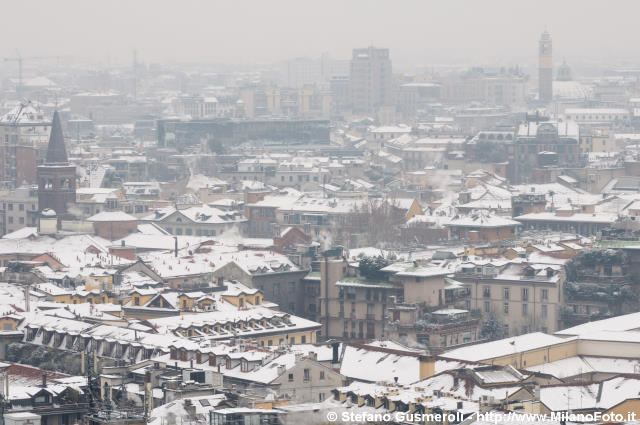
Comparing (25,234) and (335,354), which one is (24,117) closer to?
(25,234)

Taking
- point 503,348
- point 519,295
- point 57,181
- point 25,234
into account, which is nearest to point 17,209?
point 57,181

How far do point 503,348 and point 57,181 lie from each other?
56449 millimetres

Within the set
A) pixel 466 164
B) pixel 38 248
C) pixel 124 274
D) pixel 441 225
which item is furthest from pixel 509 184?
pixel 124 274

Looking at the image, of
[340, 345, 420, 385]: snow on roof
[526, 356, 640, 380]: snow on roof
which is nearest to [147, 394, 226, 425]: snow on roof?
[340, 345, 420, 385]: snow on roof

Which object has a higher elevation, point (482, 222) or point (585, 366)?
point (482, 222)

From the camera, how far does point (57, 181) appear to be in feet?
425

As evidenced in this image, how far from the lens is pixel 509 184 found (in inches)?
6585

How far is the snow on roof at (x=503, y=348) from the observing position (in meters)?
76.1

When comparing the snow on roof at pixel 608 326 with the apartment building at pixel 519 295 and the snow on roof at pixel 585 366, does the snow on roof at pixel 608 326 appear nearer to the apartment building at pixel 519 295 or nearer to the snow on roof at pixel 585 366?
the snow on roof at pixel 585 366

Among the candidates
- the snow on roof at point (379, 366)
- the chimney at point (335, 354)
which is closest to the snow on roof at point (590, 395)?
the snow on roof at point (379, 366)

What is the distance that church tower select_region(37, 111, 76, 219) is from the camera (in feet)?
424

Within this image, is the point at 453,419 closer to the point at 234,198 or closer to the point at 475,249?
the point at 475,249

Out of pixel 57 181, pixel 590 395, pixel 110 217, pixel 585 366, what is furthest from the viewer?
pixel 57 181

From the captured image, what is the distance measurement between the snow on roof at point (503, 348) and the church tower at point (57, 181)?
5248cm
